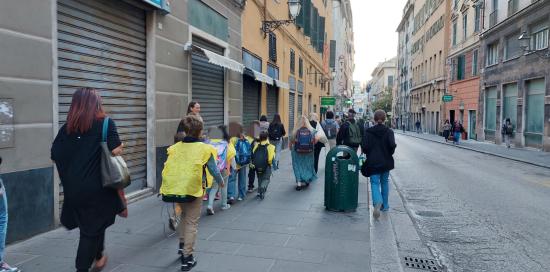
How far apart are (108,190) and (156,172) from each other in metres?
4.50

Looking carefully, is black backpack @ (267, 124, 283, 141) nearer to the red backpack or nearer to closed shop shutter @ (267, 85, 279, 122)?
the red backpack

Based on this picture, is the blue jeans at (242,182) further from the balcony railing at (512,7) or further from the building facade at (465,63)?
the building facade at (465,63)

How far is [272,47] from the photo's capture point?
54.8 ft

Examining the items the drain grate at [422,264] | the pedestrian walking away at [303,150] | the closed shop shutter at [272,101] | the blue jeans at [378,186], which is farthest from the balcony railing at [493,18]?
the drain grate at [422,264]

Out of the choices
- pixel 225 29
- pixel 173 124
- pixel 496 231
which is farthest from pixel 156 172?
pixel 496 231

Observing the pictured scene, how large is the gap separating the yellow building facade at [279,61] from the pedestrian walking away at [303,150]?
374cm

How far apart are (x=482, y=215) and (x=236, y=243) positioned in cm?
447

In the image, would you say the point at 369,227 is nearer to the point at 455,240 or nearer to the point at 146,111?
the point at 455,240

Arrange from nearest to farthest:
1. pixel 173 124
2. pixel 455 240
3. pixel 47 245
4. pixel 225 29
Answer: pixel 47 245 < pixel 455 240 < pixel 173 124 < pixel 225 29

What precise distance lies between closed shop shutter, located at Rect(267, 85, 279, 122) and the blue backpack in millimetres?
9647

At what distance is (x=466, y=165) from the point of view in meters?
14.7

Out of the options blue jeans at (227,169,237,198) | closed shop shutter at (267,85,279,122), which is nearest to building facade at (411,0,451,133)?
closed shop shutter at (267,85,279,122)

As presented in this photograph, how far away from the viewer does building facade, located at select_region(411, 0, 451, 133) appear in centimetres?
4100

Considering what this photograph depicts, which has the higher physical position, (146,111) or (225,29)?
(225,29)
